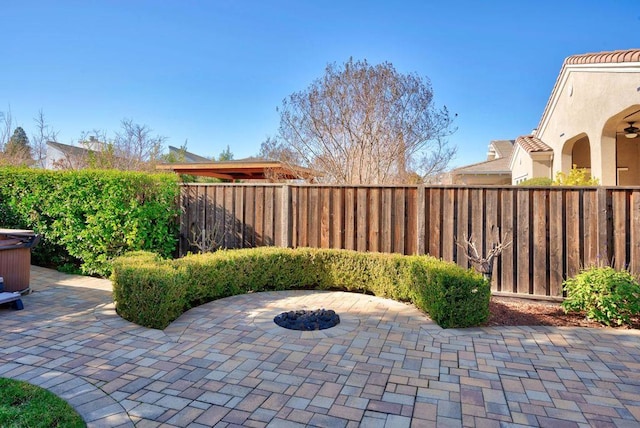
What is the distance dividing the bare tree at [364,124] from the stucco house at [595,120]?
3.44m

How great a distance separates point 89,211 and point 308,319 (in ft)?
16.7

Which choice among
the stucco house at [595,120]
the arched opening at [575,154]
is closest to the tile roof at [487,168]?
the stucco house at [595,120]

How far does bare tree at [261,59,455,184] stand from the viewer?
10.1 metres

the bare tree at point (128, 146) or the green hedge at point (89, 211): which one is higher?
the bare tree at point (128, 146)

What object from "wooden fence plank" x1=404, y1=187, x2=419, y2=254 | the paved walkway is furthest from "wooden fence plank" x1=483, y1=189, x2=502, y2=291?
the paved walkway

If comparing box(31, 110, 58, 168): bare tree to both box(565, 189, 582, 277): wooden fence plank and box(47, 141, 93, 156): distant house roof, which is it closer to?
box(47, 141, 93, 156): distant house roof

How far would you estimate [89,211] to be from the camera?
274 inches

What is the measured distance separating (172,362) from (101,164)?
1409cm

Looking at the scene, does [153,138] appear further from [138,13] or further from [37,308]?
[37,308]

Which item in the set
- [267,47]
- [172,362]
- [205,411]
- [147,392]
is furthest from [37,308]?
[267,47]

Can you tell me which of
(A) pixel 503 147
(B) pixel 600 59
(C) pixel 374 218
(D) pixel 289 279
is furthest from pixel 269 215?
(A) pixel 503 147

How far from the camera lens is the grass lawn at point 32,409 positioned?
2.34 m

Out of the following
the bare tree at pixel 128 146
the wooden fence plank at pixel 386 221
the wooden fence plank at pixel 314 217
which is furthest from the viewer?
the bare tree at pixel 128 146

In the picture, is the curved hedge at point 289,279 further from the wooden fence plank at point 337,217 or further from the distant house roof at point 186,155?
the distant house roof at point 186,155
